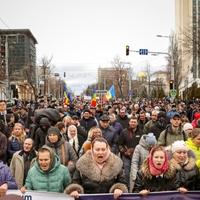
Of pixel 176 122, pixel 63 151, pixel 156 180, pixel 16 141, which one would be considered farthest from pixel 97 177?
pixel 176 122

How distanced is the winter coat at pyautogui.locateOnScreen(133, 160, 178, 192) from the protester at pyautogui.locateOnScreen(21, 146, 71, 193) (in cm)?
101

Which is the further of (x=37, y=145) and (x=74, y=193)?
(x=37, y=145)

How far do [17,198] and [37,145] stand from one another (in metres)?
4.36

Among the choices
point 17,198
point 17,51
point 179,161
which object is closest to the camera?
point 17,198

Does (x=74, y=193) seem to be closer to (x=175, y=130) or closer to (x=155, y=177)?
(x=155, y=177)

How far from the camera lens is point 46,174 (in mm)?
6512

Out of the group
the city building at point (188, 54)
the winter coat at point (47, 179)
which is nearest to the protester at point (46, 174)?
the winter coat at point (47, 179)

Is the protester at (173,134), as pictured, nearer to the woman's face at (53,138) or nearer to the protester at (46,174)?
the woman's face at (53,138)

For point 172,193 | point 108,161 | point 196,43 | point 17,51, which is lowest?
point 172,193

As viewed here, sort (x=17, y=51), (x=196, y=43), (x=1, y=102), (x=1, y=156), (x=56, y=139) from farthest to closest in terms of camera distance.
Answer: (x=17, y=51)
(x=196, y=43)
(x=1, y=102)
(x=1, y=156)
(x=56, y=139)

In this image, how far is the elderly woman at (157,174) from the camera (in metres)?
6.34

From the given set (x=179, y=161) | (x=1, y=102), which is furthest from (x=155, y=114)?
(x=179, y=161)

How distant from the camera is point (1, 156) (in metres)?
9.22

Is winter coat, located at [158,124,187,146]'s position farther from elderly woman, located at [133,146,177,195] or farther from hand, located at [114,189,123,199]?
hand, located at [114,189,123,199]
